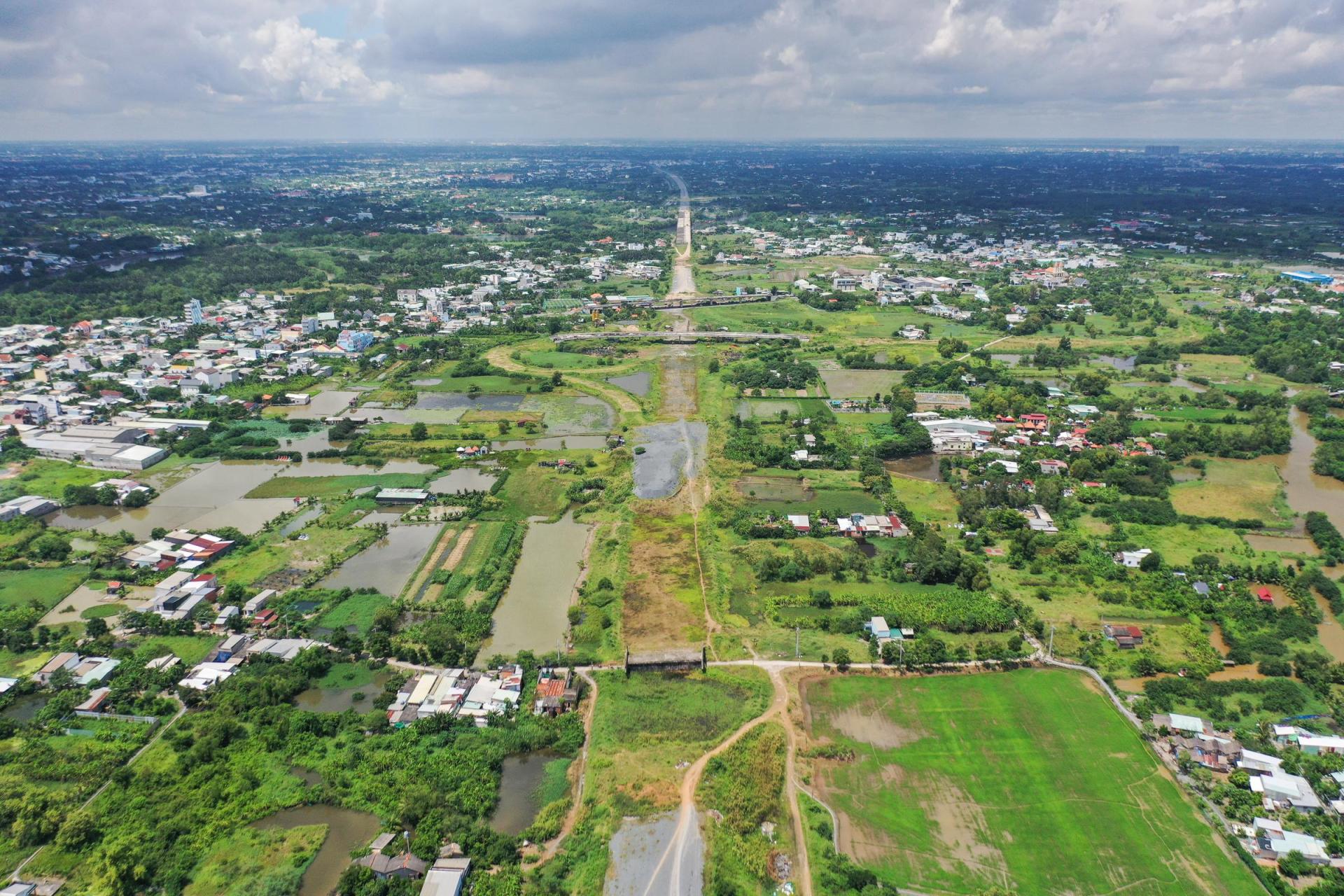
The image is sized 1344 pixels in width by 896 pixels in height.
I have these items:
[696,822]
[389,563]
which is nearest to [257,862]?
[696,822]

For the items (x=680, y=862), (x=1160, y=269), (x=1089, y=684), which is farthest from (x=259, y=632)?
(x=1160, y=269)

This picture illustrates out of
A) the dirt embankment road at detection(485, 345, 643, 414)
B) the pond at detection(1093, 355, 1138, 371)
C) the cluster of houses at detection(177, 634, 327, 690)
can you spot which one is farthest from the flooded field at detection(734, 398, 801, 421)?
the cluster of houses at detection(177, 634, 327, 690)

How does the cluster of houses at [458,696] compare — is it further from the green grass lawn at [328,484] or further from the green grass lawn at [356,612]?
the green grass lawn at [328,484]

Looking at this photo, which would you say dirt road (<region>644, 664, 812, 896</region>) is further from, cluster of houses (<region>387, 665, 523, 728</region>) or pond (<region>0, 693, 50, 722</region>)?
pond (<region>0, 693, 50, 722</region>)

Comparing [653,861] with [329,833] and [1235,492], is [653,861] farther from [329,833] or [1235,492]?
[1235,492]

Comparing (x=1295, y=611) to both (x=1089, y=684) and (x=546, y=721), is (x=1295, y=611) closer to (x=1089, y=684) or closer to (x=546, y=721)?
(x=1089, y=684)

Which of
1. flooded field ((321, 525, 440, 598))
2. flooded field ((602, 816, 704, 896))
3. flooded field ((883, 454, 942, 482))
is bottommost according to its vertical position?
flooded field ((602, 816, 704, 896))
